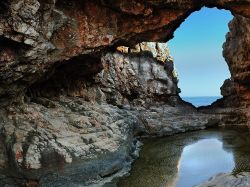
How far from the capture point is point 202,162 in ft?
74.6

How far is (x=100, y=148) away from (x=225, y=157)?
28.6ft

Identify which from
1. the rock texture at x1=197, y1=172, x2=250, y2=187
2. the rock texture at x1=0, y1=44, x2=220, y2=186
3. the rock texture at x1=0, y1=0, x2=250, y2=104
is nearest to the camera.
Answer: the rock texture at x1=197, y1=172, x2=250, y2=187

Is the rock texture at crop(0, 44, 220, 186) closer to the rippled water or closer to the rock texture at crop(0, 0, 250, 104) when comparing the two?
the rippled water

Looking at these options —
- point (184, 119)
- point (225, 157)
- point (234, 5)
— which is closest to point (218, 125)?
point (184, 119)

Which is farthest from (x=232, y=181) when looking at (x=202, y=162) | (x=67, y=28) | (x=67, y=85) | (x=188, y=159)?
(x=67, y=85)

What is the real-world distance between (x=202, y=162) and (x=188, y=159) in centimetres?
113

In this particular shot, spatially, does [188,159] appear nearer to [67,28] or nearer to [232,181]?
[232,181]

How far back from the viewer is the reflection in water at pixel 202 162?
1914 cm

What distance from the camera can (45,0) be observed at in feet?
59.9

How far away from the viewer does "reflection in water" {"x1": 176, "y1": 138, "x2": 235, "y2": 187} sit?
19141 mm

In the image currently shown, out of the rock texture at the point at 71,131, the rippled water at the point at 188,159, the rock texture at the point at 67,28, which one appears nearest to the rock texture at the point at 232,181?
the rippled water at the point at 188,159

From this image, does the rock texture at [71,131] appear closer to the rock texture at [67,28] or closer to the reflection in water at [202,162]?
the rock texture at [67,28]

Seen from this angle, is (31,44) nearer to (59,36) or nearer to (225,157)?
(59,36)

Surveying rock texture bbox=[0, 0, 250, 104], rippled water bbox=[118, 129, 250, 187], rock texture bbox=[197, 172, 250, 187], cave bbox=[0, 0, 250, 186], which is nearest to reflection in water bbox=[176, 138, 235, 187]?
rippled water bbox=[118, 129, 250, 187]
